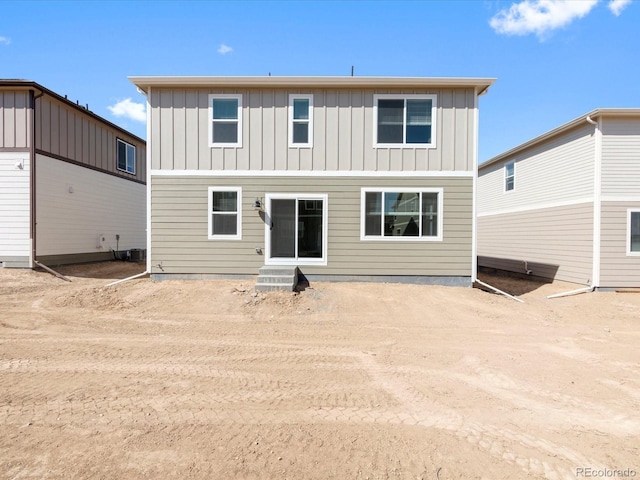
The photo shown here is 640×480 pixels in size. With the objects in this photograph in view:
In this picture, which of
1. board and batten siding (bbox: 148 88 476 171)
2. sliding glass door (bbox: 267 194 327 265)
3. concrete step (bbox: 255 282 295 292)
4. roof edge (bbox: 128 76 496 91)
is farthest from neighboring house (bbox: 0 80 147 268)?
concrete step (bbox: 255 282 295 292)

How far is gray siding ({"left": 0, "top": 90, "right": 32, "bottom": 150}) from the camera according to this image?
455 inches

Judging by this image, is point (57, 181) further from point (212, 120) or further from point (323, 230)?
point (323, 230)

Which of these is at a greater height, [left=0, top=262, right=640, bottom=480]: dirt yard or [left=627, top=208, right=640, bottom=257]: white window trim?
[left=627, top=208, right=640, bottom=257]: white window trim

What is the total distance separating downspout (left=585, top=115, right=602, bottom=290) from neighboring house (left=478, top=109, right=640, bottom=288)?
0.08 feet

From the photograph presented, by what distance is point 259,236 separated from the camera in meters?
10.4

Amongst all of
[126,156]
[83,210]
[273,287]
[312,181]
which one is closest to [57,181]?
[83,210]

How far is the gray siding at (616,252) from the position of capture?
10641 millimetres

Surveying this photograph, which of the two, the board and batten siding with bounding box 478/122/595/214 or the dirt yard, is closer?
the dirt yard

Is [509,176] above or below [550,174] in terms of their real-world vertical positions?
above

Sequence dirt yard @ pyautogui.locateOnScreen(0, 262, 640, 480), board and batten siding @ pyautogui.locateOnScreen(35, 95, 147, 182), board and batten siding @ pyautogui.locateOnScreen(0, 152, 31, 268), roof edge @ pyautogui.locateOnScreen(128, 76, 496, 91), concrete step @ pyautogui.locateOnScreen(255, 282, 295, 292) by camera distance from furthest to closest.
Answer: board and batten siding @ pyautogui.locateOnScreen(35, 95, 147, 182), board and batten siding @ pyautogui.locateOnScreen(0, 152, 31, 268), roof edge @ pyautogui.locateOnScreen(128, 76, 496, 91), concrete step @ pyautogui.locateOnScreen(255, 282, 295, 292), dirt yard @ pyautogui.locateOnScreen(0, 262, 640, 480)

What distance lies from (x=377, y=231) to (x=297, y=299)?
10.9 ft

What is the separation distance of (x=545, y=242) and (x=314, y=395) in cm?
1285

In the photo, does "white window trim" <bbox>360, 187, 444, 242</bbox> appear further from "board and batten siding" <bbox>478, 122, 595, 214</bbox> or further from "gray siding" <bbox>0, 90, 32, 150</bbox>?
"gray siding" <bbox>0, 90, 32, 150</bbox>

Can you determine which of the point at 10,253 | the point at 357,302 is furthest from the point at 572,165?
the point at 10,253
